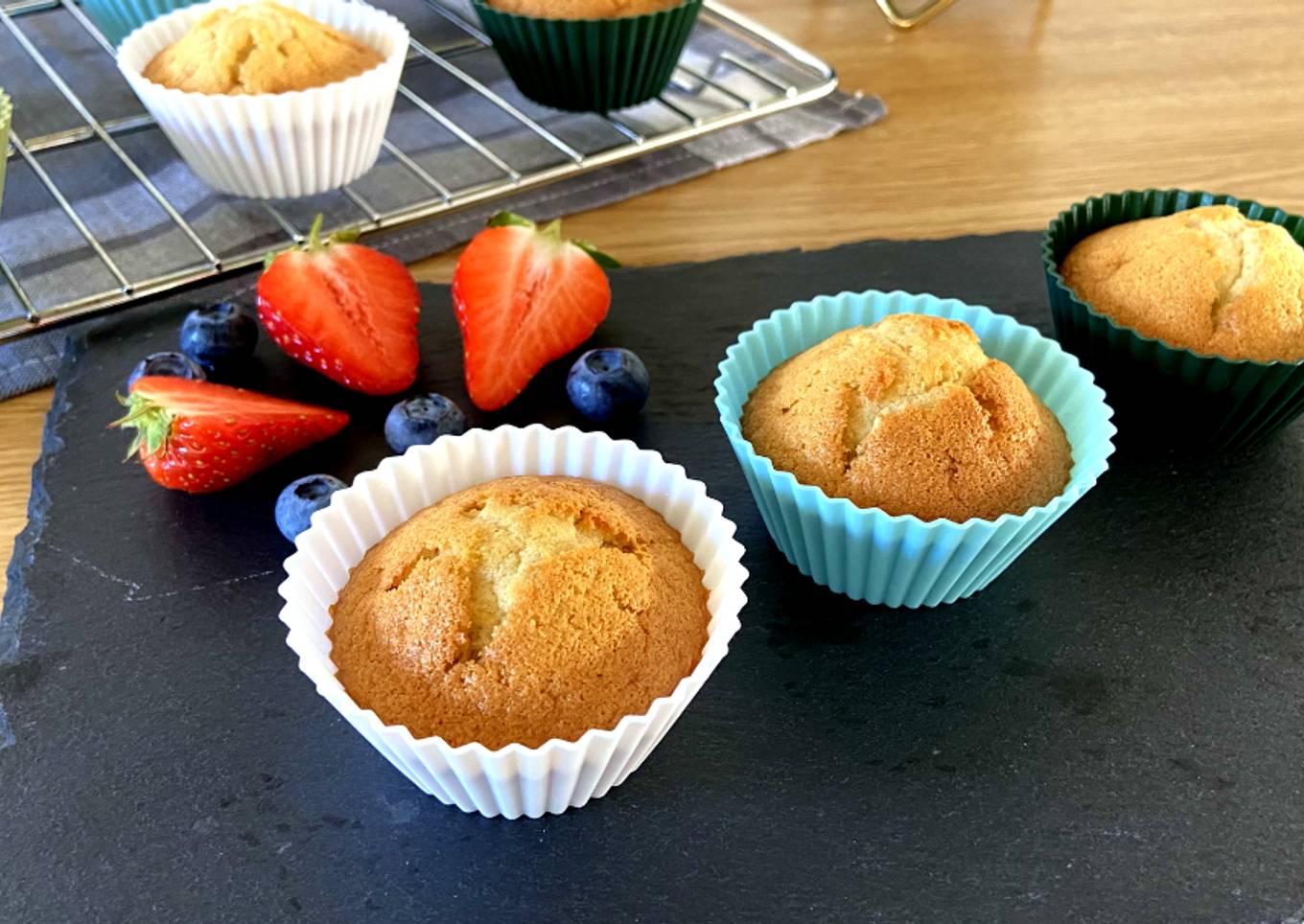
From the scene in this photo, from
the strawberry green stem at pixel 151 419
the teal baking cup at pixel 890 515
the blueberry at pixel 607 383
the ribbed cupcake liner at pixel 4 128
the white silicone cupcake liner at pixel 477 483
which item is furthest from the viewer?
the ribbed cupcake liner at pixel 4 128

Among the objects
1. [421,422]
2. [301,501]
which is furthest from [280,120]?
[301,501]

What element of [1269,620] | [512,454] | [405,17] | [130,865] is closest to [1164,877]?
[1269,620]

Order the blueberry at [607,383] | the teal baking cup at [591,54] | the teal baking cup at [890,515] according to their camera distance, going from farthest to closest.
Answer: the teal baking cup at [591,54] < the blueberry at [607,383] < the teal baking cup at [890,515]

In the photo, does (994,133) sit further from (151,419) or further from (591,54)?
(151,419)

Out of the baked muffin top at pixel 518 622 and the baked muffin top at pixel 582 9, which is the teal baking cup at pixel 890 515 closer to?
the baked muffin top at pixel 518 622

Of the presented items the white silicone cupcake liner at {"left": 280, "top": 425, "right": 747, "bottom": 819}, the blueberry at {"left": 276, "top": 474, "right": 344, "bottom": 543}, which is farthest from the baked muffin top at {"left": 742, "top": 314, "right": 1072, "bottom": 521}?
the blueberry at {"left": 276, "top": 474, "right": 344, "bottom": 543}

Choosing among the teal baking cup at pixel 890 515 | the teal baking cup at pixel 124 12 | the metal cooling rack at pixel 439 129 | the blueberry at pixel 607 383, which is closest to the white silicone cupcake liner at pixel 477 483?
the teal baking cup at pixel 890 515
